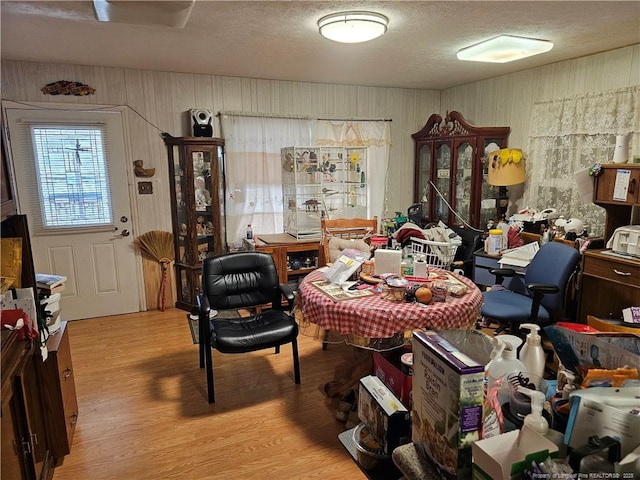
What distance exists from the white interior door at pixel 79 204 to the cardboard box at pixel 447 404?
12.6 ft

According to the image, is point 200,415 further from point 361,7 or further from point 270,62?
point 270,62

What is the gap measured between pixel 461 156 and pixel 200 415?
11.7ft

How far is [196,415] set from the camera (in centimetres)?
253

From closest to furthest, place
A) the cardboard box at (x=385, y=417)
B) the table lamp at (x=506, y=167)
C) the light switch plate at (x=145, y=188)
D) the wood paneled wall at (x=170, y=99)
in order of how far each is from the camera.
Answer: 1. the cardboard box at (x=385, y=417)
2. the wood paneled wall at (x=170, y=99)
3. the table lamp at (x=506, y=167)
4. the light switch plate at (x=145, y=188)

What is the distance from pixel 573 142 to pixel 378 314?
271 cm

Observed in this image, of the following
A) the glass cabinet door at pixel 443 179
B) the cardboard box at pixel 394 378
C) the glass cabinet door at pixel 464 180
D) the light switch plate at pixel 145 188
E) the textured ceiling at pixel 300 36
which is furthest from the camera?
the glass cabinet door at pixel 443 179

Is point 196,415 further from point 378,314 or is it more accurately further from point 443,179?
point 443,179

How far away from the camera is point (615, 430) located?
0.78 metres

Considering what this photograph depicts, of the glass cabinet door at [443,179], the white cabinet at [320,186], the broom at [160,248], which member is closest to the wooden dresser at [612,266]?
the glass cabinet door at [443,179]

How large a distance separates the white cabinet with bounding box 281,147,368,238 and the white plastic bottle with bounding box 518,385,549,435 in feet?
11.4

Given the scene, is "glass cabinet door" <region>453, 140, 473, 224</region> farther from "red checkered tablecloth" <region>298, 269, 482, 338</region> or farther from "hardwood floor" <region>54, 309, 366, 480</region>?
"red checkered tablecloth" <region>298, 269, 482, 338</region>

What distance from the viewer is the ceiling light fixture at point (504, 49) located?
2.89m

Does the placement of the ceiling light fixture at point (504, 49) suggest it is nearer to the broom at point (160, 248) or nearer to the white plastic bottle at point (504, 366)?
the white plastic bottle at point (504, 366)

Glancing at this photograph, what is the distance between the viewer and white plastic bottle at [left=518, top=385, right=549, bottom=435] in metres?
0.88
